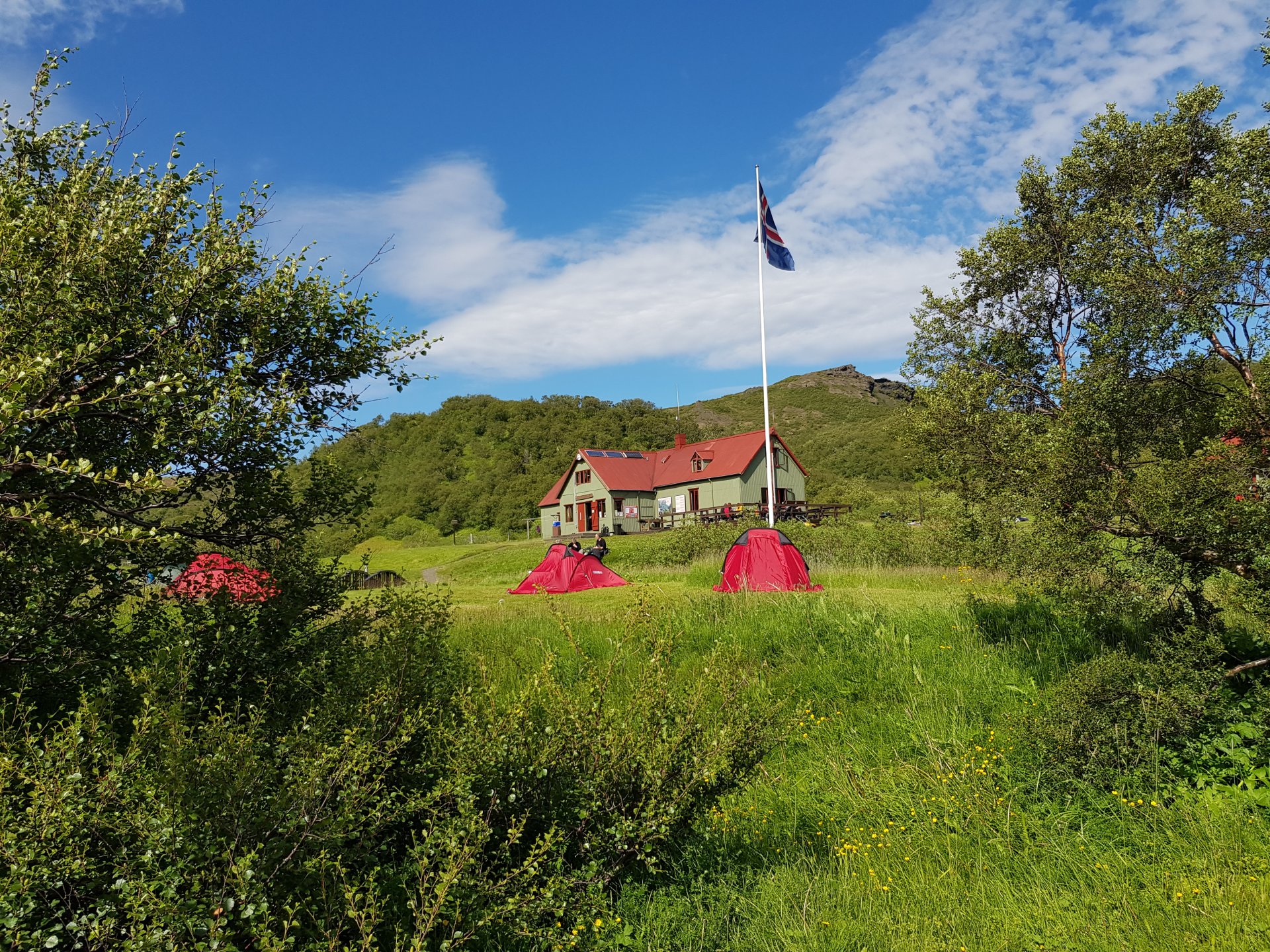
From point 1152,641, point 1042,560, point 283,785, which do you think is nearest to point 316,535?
point 283,785

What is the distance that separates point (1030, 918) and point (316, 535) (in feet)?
17.9

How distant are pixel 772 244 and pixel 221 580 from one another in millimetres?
18749

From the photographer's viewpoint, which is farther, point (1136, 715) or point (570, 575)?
point (570, 575)

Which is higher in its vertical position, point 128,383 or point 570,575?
point 128,383

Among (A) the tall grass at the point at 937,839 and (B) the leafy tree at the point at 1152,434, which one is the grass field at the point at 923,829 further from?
(B) the leafy tree at the point at 1152,434

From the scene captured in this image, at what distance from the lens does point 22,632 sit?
13.0 ft

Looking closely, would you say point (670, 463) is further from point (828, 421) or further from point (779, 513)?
point (828, 421)

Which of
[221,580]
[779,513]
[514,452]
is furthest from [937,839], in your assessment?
[514,452]

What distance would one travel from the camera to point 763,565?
16266 millimetres

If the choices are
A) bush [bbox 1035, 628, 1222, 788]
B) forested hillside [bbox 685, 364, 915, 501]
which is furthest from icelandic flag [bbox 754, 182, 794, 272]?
forested hillside [bbox 685, 364, 915, 501]

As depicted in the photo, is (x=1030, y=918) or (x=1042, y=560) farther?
(x=1042, y=560)

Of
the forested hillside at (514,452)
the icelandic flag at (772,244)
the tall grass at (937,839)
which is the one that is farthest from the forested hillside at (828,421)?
the tall grass at (937,839)

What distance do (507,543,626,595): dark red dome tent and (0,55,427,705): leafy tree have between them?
14.0 meters

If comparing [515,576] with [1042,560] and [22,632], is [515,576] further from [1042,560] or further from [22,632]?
[22,632]
